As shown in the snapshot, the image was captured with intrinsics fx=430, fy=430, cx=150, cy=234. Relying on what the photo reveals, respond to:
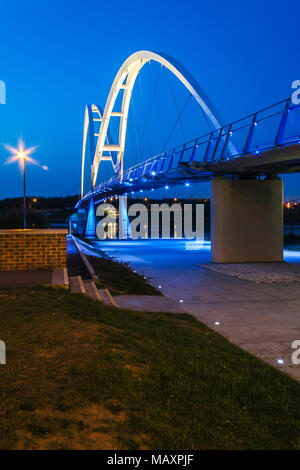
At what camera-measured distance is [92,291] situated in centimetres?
979

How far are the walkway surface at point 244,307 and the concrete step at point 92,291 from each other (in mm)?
1858

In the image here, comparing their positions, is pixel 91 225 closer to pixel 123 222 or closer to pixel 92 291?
pixel 123 222

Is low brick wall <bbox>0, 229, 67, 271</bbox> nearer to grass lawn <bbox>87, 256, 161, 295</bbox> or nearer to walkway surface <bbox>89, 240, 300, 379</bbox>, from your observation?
grass lawn <bbox>87, 256, 161, 295</bbox>

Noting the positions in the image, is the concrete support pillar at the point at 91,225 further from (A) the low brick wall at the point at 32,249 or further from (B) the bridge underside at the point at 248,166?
(A) the low brick wall at the point at 32,249

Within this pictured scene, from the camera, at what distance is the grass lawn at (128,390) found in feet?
10.1

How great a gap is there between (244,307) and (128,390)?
6.02 m

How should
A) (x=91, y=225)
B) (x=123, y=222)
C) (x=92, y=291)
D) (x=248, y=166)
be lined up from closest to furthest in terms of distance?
1. (x=92, y=291)
2. (x=248, y=166)
3. (x=123, y=222)
4. (x=91, y=225)

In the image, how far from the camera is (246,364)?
204 inches

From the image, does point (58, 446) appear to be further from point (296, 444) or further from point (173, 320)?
point (173, 320)

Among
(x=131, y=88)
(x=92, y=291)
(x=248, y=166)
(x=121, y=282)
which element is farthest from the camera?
(x=131, y=88)

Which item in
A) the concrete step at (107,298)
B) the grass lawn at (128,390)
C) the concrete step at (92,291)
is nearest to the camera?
the grass lawn at (128,390)

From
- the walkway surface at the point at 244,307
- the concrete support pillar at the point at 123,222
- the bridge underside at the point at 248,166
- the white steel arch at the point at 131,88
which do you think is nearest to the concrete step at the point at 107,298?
the walkway surface at the point at 244,307

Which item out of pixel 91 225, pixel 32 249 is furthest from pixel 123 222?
pixel 32 249

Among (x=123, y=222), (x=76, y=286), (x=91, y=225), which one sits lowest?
(x=76, y=286)
